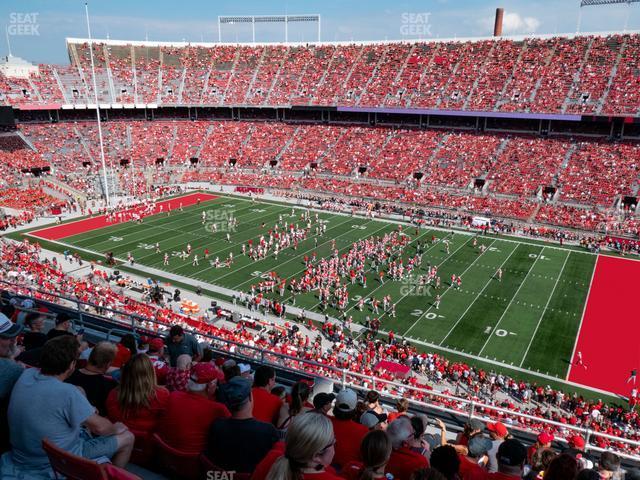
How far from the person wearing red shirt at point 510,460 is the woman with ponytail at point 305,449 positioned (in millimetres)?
1713

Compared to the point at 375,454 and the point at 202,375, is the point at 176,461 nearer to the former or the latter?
the point at 202,375

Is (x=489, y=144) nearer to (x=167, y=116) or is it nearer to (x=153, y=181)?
(x=153, y=181)

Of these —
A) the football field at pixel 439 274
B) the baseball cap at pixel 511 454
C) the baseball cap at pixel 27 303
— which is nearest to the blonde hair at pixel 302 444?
the baseball cap at pixel 511 454

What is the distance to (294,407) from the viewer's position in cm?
496

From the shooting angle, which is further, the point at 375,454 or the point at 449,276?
the point at 449,276

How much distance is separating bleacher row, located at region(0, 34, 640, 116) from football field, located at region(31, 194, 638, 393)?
65.3 ft

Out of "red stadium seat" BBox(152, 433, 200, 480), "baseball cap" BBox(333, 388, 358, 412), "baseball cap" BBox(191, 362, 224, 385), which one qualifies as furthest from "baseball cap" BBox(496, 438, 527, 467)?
"baseball cap" BBox(191, 362, 224, 385)

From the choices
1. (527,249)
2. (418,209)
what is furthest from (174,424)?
(418,209)

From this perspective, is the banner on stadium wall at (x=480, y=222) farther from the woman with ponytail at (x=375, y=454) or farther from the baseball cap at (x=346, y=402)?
the woman with ponytail at (x=375, y=454)

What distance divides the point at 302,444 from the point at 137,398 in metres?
2.05

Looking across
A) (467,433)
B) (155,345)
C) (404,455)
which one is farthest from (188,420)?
(155,345)

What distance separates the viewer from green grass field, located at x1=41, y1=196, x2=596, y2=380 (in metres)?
21.1

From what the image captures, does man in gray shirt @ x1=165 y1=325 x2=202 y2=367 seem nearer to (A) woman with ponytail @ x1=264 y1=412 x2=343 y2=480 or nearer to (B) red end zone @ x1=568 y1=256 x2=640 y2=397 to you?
(A) woman with ponytail @ x1=264 y1=412 x2=343 y2=480

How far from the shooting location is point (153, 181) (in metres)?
48.8
